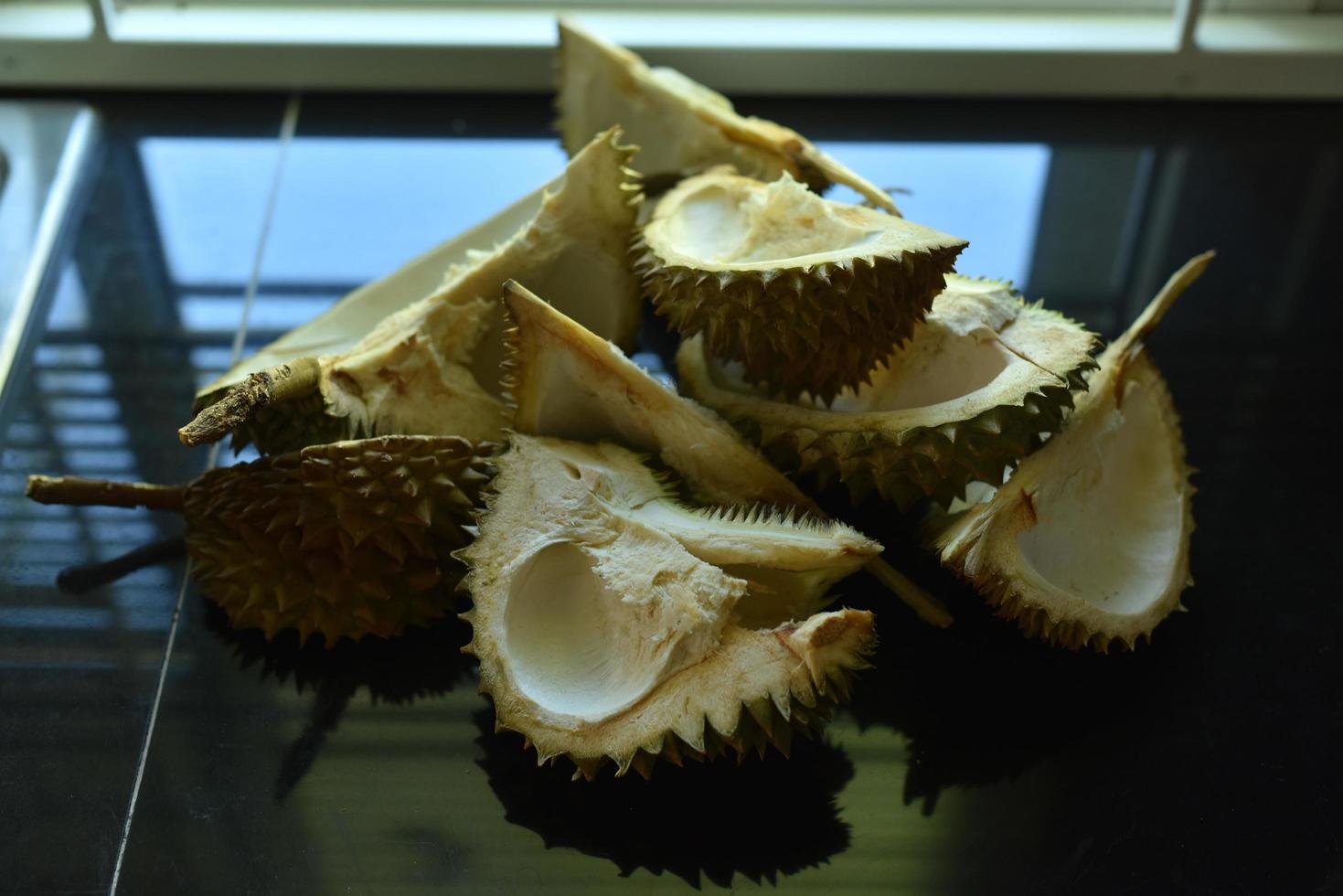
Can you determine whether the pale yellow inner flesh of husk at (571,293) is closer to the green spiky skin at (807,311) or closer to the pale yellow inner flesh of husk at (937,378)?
the green spiky skin at (807,311)

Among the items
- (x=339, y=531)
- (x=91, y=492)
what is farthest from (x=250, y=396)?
(x=91, y=492)

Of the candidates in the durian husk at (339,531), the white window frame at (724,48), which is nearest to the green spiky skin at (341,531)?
the durian husk at (339,531)

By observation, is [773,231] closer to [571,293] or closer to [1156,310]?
[571,293]

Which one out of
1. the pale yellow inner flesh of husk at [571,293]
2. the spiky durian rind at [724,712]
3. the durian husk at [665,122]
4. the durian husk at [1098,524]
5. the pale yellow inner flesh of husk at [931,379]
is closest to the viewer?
the spiky durian rind at [724,712]

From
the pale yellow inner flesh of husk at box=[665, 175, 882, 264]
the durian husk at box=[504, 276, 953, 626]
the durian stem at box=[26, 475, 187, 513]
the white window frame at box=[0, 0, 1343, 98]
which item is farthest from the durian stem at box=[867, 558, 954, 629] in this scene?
the white window frame at box=[0, 0, 1343, 98]

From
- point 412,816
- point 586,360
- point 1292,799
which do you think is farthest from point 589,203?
point 1292,799

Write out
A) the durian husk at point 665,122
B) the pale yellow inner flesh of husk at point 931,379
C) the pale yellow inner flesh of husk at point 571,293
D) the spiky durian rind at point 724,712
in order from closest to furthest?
the spiky durian rind at point 724,712 → the pale yellow inner flesh of husk at point 931,379 → the pale yellow inner flesh of husk at point 571,293 → the durian husk at point 665,122

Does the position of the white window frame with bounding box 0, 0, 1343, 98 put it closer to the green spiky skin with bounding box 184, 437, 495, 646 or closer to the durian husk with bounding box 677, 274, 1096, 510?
the durian husk with bounding box 677, 274, 1096, 510
